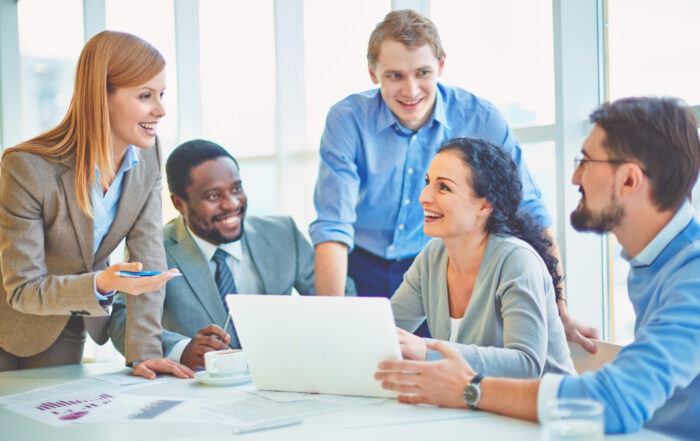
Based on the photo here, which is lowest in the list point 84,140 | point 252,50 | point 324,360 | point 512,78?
point 324,360

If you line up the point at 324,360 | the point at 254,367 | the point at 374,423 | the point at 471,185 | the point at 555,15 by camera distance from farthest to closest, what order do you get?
the point at 555,15, the point at 471,185, the point at 254,367, the point at 324,360, the point at 374,423

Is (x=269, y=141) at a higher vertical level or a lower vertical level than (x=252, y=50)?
lower

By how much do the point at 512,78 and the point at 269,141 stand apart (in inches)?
88.3

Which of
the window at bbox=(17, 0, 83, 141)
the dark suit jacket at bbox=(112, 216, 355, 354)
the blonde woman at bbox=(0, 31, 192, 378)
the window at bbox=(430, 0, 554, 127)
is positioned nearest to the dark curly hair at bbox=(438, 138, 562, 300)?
the dark suit jacket at bbox=(112, 216, 355, 354)

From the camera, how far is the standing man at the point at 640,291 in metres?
1.22

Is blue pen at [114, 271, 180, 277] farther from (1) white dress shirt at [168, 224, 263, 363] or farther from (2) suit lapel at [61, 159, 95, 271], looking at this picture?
(1) white dress shirt at [168, 224, 263, 363]

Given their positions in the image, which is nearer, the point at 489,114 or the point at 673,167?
the point at 673,167

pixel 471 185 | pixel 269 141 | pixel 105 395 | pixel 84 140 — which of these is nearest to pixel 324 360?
pixel 105 395

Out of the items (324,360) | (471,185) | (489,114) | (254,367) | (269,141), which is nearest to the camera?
(324,360)

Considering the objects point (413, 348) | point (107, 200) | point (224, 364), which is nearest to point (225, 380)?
point (224, 364)

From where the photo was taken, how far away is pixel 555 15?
306 cm

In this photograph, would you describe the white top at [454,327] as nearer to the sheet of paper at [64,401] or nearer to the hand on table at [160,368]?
the hand on table at [160,368]

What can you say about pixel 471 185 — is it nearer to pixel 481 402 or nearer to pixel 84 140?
pixel 481 402

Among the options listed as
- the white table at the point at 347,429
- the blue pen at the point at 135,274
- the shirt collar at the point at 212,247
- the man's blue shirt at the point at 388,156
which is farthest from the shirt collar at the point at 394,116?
the white table at the point at 347,429
